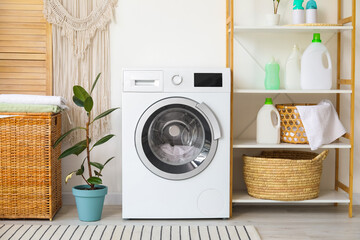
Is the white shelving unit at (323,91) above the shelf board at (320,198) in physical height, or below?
above

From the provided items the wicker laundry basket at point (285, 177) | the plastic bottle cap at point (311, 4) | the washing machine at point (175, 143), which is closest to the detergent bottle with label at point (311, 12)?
the plastic bottle cap at point (311, 4)

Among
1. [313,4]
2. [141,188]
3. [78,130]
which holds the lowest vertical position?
[141,188]

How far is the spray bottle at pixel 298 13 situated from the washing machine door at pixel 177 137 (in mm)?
848

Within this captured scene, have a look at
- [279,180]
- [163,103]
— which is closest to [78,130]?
[163,103]

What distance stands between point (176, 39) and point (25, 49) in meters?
0.99

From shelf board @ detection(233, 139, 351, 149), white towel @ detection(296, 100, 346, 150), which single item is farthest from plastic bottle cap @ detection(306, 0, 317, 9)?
shelf board @ detection(233, 139, 351, 149)

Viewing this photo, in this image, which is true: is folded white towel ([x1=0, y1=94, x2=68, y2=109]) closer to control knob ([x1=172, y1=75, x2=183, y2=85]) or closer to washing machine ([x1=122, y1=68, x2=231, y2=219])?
washing machine ([x1=122, y1=68, x2=231, y2=219])

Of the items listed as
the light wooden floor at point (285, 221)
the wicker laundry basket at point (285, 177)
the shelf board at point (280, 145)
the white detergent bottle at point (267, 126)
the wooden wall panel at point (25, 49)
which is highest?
the wooden wall panel at point (25, 49)

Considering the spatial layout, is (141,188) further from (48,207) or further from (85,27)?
(85,27)

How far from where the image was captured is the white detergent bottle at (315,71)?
312 cm

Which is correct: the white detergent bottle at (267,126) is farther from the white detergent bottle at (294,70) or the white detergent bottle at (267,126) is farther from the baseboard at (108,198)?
the baseboard at (108,198)

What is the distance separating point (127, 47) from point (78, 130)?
2.09ft

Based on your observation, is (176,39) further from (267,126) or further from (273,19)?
(267,126)

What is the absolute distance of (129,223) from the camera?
2.96 metres
